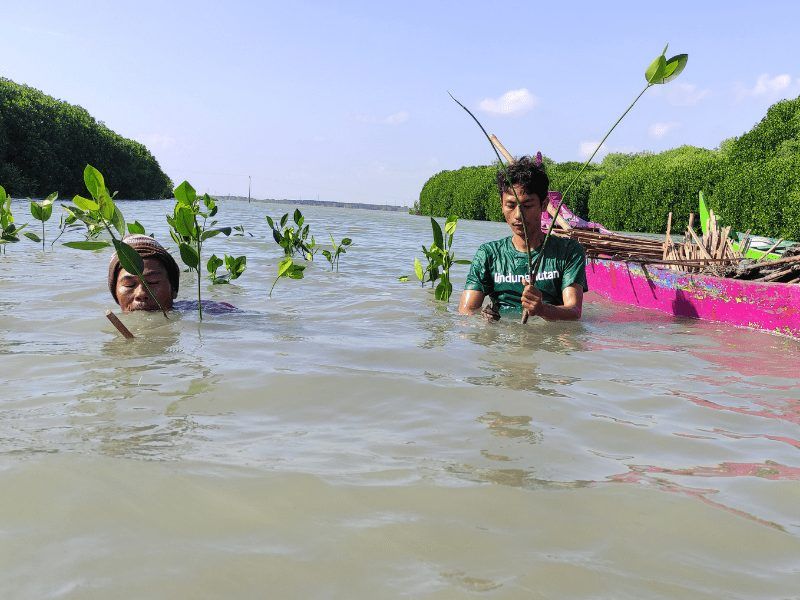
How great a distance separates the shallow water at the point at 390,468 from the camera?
1.49 meters

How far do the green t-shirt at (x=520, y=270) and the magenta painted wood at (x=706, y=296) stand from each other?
1.16m

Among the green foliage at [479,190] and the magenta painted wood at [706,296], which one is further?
the green foliage at [479,190]

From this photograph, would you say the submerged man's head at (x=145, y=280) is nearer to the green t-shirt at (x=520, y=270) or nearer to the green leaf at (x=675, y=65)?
the green t-shirt at (x=520, y=270)

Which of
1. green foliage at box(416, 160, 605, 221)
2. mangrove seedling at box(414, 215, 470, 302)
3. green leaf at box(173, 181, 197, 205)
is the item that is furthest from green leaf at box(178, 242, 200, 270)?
green foliage at box(416, 160, 605, 221)

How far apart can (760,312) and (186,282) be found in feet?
19.4

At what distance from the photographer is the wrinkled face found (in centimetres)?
507

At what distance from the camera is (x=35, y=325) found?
14.8ft

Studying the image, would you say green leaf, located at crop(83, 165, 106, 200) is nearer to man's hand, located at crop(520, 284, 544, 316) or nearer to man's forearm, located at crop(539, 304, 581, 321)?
man's hand, located at crop(520, 284, 544, 316)

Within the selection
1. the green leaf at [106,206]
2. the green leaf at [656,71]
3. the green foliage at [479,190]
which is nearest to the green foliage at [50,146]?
the green foliage at [479,190]

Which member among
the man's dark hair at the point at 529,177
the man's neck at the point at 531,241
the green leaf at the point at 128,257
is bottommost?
the green leaf at the point at 128,257

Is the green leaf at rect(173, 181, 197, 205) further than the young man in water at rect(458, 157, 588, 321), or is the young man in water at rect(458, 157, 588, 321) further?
the young man in water at rect(458, 157, 588, 321)

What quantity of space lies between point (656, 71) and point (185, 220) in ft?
9.50

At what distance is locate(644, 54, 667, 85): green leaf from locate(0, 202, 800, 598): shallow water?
1579 millimetres

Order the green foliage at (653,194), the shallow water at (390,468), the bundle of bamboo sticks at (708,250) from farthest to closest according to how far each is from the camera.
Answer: the green foliage at (653,194) → the bundle of bamboo sticks at (708,250) → the shallow water at (390,468)
